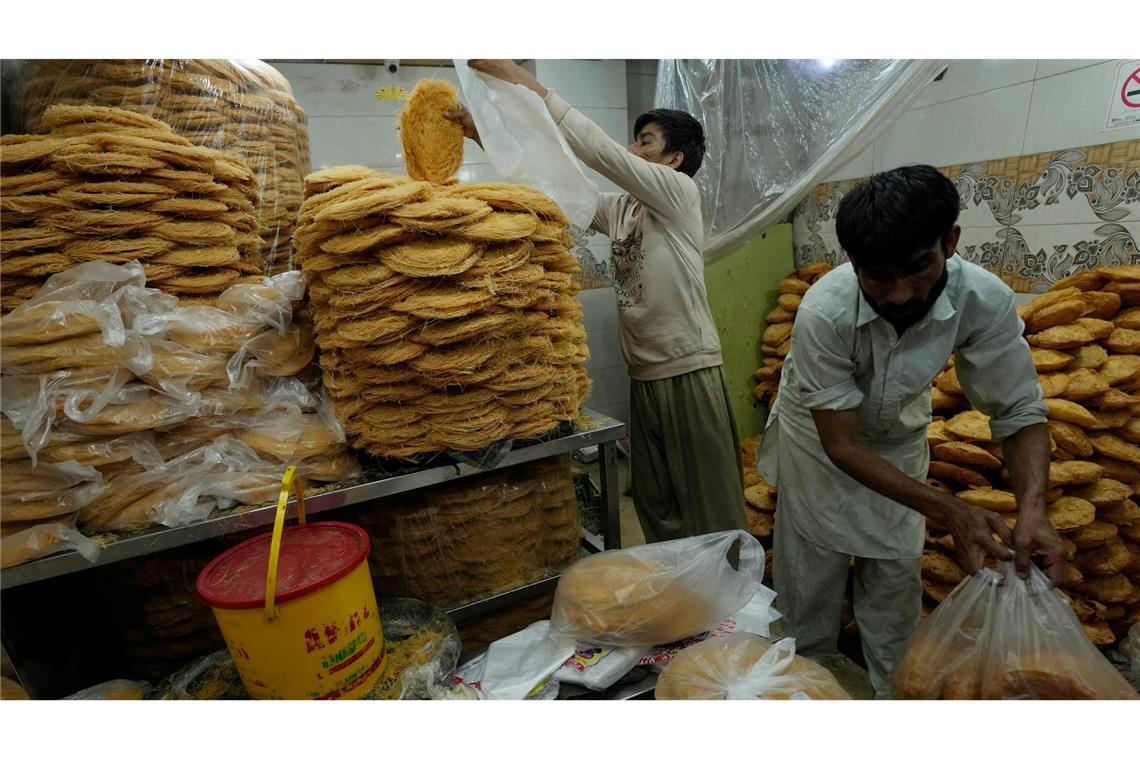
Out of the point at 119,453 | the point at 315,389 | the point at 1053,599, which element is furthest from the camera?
the point at 315,389

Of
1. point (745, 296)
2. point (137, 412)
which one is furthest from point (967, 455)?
point (137, 412)

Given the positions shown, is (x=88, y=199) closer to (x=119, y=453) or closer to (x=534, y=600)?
(x=119, y=453)

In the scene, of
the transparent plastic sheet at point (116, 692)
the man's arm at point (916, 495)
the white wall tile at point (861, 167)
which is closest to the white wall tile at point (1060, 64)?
the white wall tile at point (861, 167)

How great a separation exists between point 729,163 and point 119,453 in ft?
9.11

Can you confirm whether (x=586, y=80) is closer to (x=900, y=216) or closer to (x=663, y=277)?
(x=663, y=277)

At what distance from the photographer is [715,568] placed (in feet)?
4.20

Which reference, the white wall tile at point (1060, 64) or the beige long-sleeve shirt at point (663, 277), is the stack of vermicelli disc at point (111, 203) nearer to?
the beige long-sleeve shirt at point (663, 277)

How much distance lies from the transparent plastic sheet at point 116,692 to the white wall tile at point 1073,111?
399cm

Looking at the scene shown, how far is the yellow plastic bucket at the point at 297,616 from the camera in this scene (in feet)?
3.15

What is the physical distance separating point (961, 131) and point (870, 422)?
2.30 m

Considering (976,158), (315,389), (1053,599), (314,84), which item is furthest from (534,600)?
(314,84)

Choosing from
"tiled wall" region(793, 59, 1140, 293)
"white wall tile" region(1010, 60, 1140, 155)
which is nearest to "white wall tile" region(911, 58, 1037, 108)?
"tiled wall" region(793, 59, 1140, 293)

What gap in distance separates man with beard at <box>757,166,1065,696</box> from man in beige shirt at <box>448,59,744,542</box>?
1.26 ft

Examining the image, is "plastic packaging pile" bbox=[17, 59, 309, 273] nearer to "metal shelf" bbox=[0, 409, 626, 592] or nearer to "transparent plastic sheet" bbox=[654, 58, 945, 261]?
"metal shelf" bbox=[0, 409, 626, 592]
